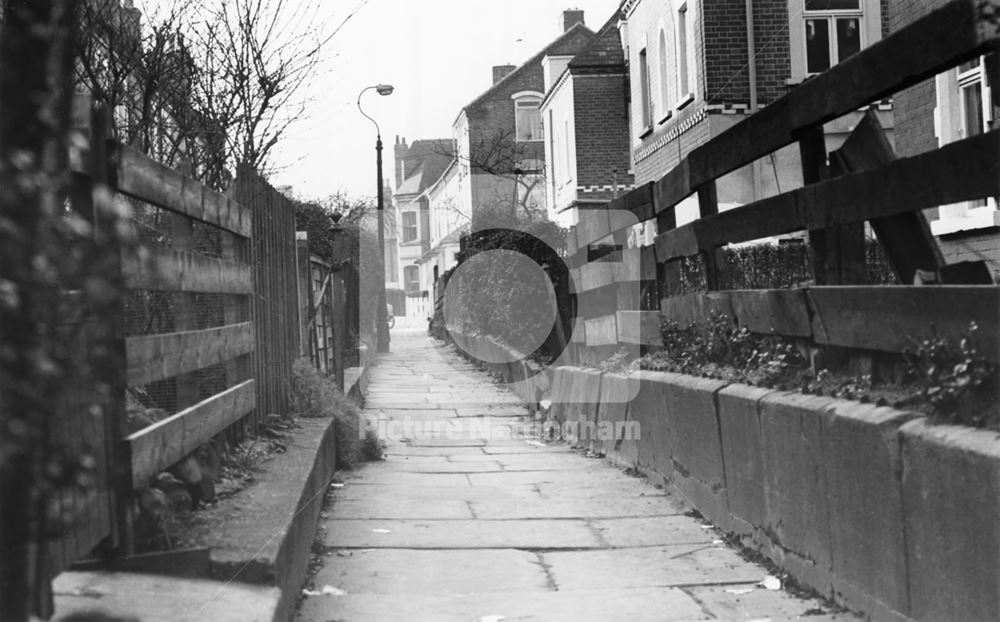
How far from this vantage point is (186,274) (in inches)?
163

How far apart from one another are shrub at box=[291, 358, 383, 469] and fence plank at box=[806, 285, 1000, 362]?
4184mm

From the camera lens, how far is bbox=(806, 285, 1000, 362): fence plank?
3.31 meters

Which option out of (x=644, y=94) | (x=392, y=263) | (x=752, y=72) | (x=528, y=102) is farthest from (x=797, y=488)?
(x=392, y=263)

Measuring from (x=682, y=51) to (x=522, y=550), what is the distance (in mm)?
13702

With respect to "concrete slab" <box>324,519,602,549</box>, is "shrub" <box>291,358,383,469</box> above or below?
above

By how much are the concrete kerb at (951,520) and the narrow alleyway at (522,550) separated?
2.29ft

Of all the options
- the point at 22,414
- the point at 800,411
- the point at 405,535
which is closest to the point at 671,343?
the point at 405,535

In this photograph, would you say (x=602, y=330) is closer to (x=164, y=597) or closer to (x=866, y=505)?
(x=866, y=505)

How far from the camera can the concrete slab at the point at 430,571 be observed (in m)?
4.75

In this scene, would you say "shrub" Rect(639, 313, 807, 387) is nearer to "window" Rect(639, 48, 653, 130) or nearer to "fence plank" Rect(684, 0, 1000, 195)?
"fence plank" Rect(684, 0, 1000, 195)

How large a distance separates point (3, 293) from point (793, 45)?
629 inches

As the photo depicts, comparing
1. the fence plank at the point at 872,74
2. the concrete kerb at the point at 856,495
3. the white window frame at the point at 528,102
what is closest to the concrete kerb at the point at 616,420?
the concrete kerb at the point at 856,495

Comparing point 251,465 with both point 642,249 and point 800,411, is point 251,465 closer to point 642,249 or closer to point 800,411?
point 800,411

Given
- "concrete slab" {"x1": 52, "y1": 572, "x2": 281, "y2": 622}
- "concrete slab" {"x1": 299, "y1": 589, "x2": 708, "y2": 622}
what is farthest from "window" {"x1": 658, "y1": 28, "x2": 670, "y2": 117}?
"concrete slab" {"x1": 52, "y1": 572, "x2": 281, "y2": 622}
